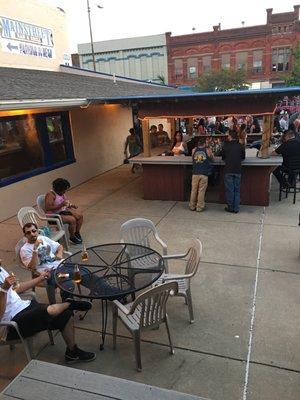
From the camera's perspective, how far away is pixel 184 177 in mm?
8320

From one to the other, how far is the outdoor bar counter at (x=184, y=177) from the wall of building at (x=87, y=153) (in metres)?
2.61

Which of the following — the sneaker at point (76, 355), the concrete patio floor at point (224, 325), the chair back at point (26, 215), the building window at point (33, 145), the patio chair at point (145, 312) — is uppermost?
the building window at point (33, 145)

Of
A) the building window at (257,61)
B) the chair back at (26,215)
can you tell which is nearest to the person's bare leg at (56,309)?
the chair back at (26,215)

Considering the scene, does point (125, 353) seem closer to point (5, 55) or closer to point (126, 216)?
point (126, 216)

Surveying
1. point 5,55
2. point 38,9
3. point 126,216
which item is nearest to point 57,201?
point 126,216

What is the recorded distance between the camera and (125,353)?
358 cm

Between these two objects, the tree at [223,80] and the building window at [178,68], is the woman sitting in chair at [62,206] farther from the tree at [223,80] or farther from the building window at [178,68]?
the building window at [178,68]

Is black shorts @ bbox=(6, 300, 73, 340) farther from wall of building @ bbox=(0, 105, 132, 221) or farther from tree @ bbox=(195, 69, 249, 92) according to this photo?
tree @ bbox=(195, 69, 249, 92)

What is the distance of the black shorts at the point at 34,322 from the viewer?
320 cm

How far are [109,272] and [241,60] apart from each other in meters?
41.3

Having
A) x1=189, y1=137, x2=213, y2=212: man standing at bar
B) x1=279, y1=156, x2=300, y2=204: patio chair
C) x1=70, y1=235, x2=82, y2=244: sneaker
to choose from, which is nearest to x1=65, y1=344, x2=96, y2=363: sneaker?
x1=70, y1=235, x2=82, y2=244: sneaker

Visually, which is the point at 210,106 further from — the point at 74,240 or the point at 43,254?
the point at 43,254

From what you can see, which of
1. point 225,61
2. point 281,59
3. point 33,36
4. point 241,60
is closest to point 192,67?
point 225,61

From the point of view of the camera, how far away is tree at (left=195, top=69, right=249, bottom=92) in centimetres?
3672
